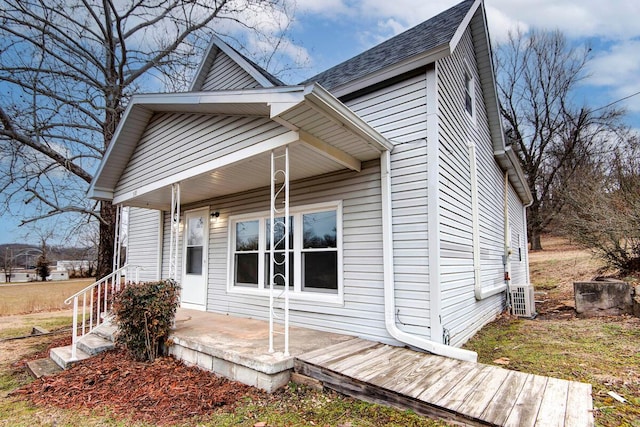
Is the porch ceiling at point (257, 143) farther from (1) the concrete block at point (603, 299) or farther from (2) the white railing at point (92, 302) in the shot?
(1) the concrete block at point (603, 299)

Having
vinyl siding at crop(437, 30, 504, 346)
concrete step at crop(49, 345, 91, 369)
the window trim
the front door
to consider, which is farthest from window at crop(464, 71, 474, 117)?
concrete step at crop(49, 345, 91, 369)

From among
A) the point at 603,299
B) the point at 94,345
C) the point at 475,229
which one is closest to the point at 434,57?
the point at 475,229

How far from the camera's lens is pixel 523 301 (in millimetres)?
7711

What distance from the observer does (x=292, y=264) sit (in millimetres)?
5789

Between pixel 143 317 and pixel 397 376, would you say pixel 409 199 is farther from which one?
pixel 143 317

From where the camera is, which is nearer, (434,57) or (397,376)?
(397,376)

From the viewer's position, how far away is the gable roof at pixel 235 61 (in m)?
6.63

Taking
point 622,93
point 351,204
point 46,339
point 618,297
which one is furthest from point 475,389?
point 622,93

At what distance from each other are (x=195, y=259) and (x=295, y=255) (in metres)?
3.50

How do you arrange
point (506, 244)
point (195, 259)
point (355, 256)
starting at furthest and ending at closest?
point (506, 244)
point (195, 259)
point (355, 256)

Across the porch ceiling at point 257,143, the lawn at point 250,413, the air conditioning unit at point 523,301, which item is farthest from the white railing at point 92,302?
the air conditioning unit at point 523,301

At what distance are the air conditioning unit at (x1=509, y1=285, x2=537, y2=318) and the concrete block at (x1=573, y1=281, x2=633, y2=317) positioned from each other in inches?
32.6

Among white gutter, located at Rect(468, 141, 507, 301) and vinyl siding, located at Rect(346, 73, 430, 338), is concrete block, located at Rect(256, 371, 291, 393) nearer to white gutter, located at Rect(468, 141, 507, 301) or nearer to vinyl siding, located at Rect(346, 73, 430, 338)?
vinyl siding, located at Rect(346, 73, 430, 338)

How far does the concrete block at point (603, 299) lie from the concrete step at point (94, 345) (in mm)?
9005
